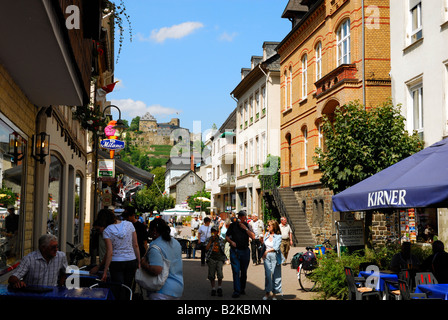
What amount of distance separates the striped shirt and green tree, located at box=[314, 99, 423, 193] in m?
11.1

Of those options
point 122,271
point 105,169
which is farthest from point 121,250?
point 105,169

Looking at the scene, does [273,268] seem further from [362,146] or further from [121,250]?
[362,146]

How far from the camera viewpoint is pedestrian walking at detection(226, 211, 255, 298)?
11867 mm

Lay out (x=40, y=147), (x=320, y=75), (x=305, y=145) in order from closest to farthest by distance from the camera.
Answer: (x=40, y=147) → (x=320, y=75) → (x=305, y=145)

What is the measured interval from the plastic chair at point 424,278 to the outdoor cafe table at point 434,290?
44 cm

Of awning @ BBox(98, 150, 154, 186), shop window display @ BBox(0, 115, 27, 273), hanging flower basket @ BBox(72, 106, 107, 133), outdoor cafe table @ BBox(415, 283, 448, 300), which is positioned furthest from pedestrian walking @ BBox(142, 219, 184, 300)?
awning @ BBox(98, 150, 154, 186)

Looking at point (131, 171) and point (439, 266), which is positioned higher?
point (131, 171)

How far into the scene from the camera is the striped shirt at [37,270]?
6.08 m

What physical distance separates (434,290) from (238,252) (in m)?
5.19

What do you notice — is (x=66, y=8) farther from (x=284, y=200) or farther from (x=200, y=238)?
(x=284, y=200)

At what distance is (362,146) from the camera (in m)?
16.1

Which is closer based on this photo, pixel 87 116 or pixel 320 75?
pixel 87 116

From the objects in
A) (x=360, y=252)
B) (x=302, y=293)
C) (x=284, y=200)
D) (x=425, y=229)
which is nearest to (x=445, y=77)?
(x=425, y=229)

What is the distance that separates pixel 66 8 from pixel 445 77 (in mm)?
12839
